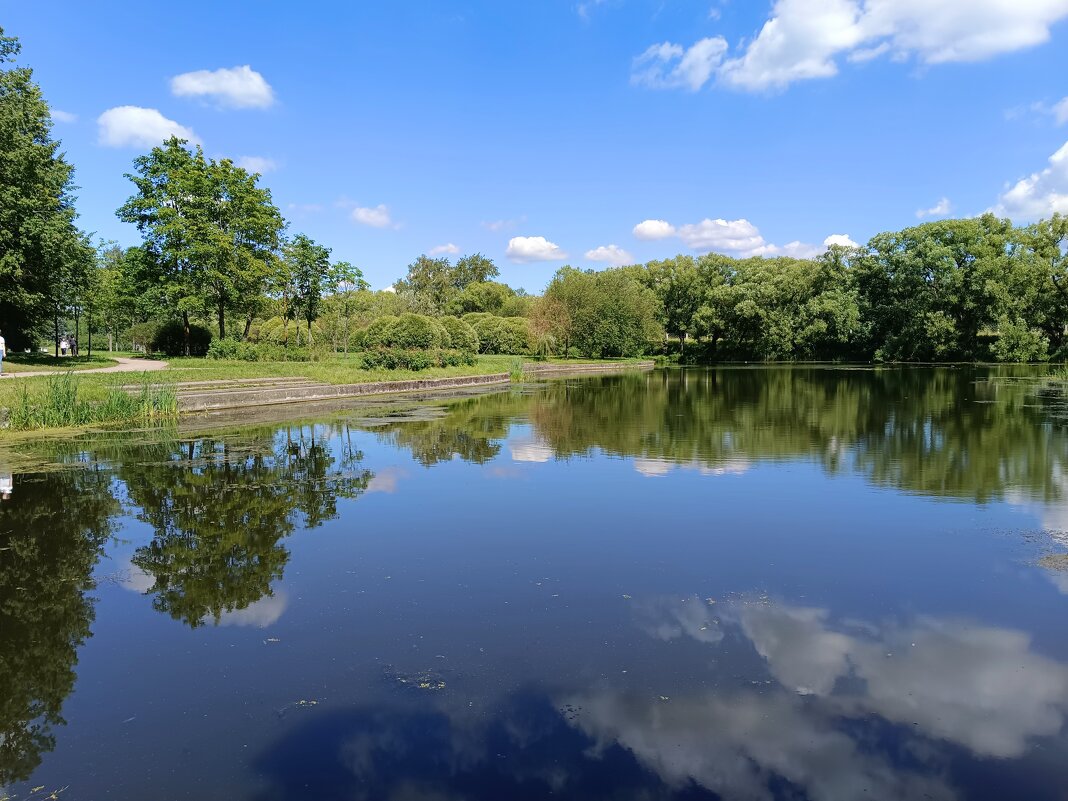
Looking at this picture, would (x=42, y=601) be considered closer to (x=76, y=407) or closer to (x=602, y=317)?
(x=76, y=407)

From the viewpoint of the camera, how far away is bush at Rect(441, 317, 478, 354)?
52562 millimetres

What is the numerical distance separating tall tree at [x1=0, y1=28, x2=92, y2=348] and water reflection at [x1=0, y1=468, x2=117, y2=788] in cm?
1829

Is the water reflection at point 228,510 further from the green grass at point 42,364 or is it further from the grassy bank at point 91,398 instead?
the green grass at point 42,364

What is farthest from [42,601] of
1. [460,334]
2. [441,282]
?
[441,282]

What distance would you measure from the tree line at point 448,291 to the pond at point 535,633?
836 inches

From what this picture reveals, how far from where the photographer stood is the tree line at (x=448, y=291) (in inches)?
1088

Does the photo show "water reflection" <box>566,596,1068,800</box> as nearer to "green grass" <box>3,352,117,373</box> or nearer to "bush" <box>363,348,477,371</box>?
"green grass" <box>3,352,117,373</box>

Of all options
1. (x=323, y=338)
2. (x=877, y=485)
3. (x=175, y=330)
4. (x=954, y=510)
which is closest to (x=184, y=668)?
(x=954, y=510)

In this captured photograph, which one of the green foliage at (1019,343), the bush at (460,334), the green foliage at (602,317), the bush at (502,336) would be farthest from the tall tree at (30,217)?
the green foliage at (1019,343)

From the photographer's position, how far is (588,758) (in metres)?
3.66

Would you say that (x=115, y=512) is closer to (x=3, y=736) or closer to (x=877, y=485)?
(x=3, y=736)

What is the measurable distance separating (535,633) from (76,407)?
49.0 ft

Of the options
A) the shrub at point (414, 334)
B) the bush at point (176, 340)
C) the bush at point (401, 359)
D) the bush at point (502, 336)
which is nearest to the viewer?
the bush at point (401, 359)

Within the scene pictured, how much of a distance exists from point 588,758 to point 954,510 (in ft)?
22.9
